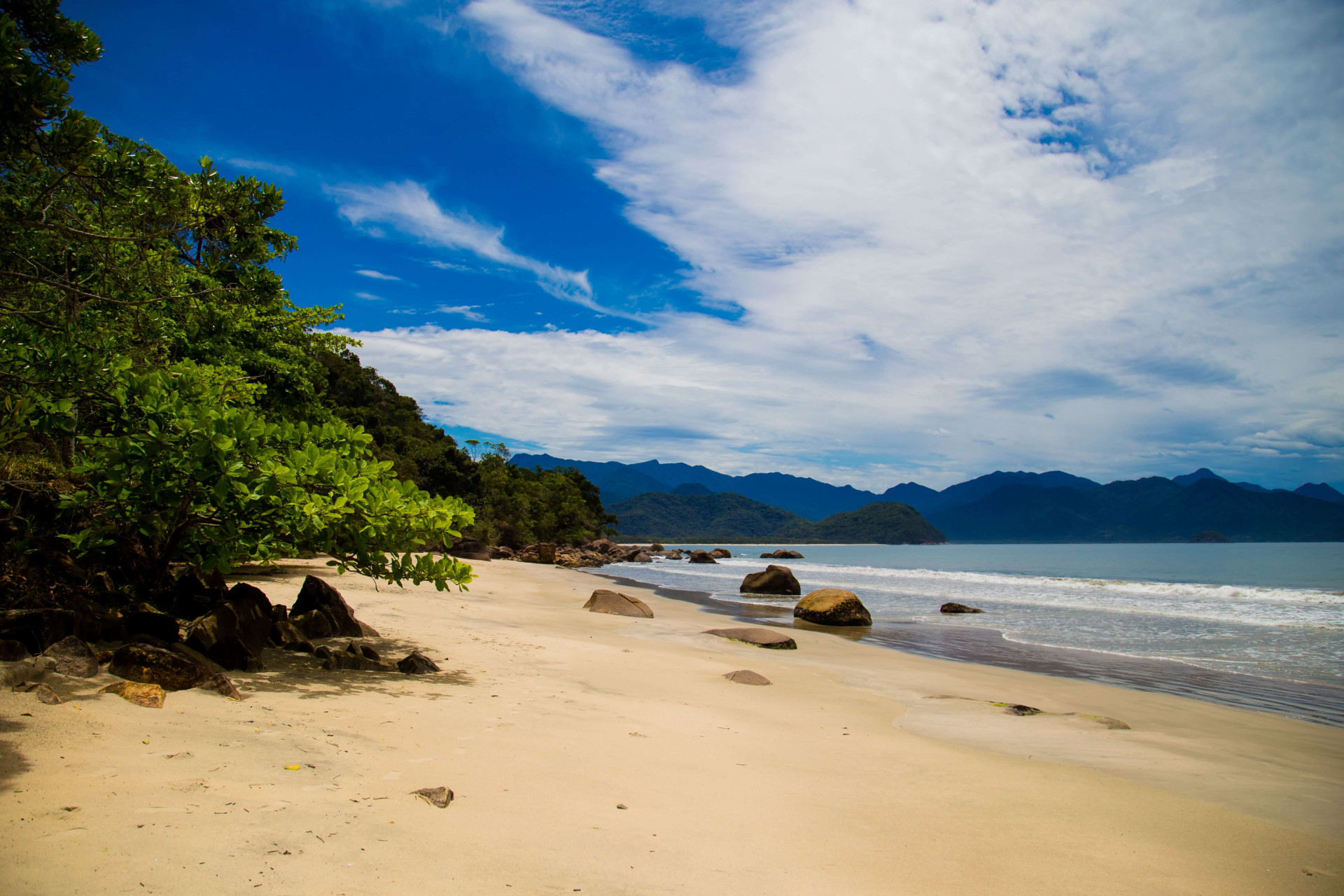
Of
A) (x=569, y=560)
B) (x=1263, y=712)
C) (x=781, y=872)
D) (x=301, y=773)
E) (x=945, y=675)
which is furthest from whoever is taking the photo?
(x=569, y=560)

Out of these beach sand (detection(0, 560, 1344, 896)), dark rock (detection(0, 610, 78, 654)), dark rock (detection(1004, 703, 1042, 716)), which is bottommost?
dark rock (detection(1004, 703, 1042, 716))

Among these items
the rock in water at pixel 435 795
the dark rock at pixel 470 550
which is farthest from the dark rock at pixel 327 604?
the dark rock at pixel 470 550

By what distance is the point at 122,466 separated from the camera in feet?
15.9

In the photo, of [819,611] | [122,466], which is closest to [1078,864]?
[122,466]

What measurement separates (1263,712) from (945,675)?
12.8 feet

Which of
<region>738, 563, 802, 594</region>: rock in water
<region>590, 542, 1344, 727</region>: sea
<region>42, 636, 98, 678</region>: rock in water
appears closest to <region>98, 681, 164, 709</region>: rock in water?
<region>42, 636, 98, 678</region>: rock in water

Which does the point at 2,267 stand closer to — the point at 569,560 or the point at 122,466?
the point at 122,466

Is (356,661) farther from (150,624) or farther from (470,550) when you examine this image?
(470,550)

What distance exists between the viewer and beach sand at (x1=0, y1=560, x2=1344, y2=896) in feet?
9.18

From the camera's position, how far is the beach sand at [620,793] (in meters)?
2.80

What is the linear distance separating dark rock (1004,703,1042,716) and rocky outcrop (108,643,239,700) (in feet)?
25.9

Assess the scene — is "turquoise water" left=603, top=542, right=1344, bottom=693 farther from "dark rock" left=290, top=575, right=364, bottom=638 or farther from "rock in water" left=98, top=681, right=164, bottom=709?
"rock in water" left=98, top=681, right=164, bottom=709

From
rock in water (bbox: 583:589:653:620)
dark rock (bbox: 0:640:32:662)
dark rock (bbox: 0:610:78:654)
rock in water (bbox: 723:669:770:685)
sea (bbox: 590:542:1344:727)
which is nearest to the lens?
dark rock (bbox: 0:640:32:662)

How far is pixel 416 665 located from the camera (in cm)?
651
